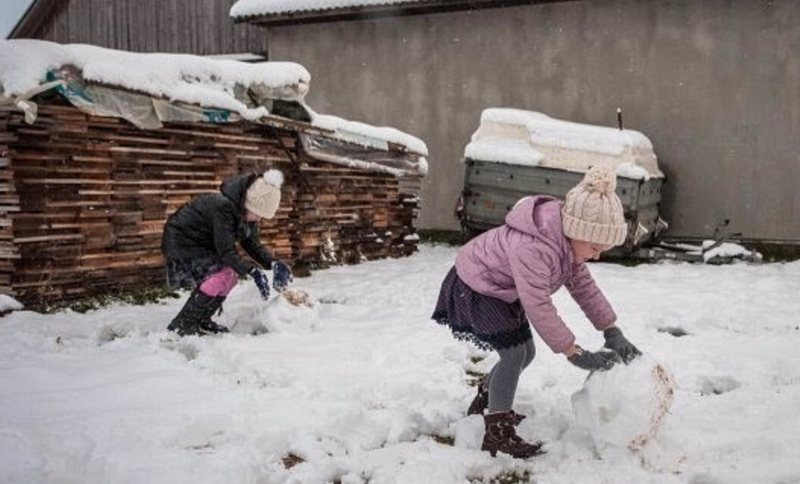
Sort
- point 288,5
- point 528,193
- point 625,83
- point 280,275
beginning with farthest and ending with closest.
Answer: point 288,5, point 625,83, point 528,193, point 280,275

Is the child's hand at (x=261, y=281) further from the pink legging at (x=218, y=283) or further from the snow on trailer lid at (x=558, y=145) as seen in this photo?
the snow on trailer lid at (x=558, y=145)

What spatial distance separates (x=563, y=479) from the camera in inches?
116

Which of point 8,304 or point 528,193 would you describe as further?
point 528,193

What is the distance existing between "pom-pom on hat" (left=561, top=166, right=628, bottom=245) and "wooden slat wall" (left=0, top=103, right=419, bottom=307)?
17.1ft

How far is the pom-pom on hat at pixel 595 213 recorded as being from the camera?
10.0ft

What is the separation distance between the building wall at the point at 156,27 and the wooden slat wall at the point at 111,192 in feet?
24.9

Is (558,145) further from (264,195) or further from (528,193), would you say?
(264,195)

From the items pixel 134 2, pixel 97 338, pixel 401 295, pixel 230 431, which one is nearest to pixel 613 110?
pixel 401 295

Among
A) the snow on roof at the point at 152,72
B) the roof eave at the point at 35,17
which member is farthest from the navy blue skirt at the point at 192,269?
the roof eave at the point at 35,17

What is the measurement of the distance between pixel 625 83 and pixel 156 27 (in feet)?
37.1

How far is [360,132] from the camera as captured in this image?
9.77m

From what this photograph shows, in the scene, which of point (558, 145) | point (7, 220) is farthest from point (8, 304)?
point (558, 145)

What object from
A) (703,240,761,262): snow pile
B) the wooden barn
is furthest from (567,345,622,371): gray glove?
(703,240,761,262): snow pile

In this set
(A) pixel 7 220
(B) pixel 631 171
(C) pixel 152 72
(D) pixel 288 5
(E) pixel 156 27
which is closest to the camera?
(A) pixel 7 220
